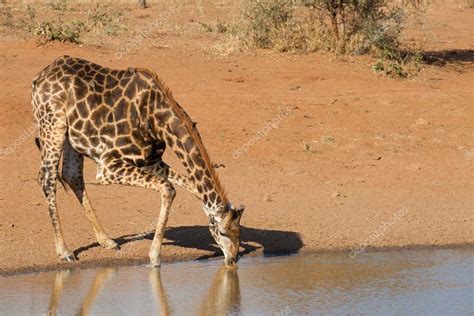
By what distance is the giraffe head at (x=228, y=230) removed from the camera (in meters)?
10.1

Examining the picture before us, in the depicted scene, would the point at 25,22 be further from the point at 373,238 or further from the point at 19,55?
the point at 373,238

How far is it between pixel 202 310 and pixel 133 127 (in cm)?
239

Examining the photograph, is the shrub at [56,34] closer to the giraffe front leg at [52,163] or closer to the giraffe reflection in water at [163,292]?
the giraffe front leg at [52,163]

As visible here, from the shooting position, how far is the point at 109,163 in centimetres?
1036

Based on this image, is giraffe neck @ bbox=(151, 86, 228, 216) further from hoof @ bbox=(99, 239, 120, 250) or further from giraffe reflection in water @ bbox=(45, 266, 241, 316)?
hoof @ bbox=(99, 239, 120, 250)

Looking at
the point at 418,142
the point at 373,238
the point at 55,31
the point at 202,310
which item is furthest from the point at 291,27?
the point at 202,310

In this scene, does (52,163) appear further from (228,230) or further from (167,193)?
(228,230)


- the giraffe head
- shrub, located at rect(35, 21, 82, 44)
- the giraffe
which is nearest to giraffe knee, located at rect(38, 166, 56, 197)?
the giraffe

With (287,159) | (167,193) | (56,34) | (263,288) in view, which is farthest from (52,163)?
(56,34)

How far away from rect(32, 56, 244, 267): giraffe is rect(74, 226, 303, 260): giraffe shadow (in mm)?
639

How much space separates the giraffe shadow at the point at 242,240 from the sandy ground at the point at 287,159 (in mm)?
24

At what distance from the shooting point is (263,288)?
9.60 m

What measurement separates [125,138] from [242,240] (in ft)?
6.43

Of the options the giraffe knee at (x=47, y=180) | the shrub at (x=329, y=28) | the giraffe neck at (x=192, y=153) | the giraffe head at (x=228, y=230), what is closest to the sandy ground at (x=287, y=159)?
the shrub at (x=329, y=28)
